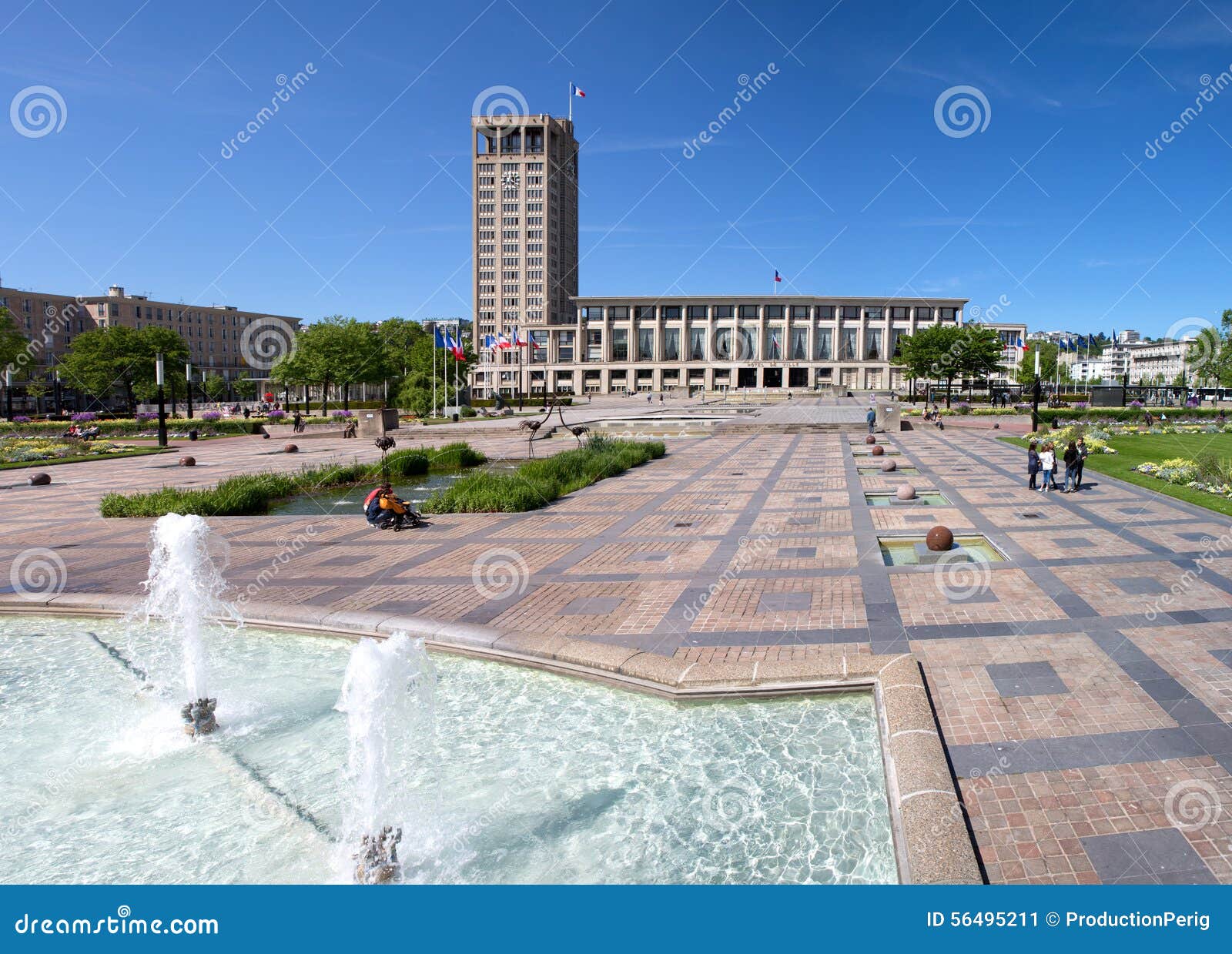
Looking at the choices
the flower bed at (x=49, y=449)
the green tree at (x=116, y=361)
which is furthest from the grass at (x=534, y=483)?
the green tree at (x=116, y=361)

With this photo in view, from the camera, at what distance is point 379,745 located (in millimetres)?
4781

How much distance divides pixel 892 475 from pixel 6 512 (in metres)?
21.2

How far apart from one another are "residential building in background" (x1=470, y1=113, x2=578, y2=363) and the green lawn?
369 ft

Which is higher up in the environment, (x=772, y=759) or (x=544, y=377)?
(x=544, y=377)

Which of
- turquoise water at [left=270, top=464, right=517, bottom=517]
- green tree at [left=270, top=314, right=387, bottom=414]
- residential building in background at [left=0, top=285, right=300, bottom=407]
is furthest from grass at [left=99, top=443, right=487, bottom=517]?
residential building in background at [left=0, top=285, right=300, bottom=407]

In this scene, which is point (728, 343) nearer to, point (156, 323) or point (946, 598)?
point (156, 323)

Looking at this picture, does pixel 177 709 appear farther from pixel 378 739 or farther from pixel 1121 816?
pixel 1121 816

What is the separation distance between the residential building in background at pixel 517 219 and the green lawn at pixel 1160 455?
369ft

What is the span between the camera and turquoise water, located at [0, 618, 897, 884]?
4633mm

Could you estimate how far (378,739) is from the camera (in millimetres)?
4773

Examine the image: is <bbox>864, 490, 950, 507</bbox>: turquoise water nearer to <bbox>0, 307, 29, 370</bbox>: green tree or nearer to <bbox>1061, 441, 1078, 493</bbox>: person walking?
<bbox>1061, 441, 1078, 493</bbox>: person walking

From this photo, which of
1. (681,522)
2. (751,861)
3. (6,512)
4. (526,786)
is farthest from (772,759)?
(6,512)

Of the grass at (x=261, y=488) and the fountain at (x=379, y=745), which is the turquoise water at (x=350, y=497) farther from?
the fountain at (x=379, y=745)

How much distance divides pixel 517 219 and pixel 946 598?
141 meters
